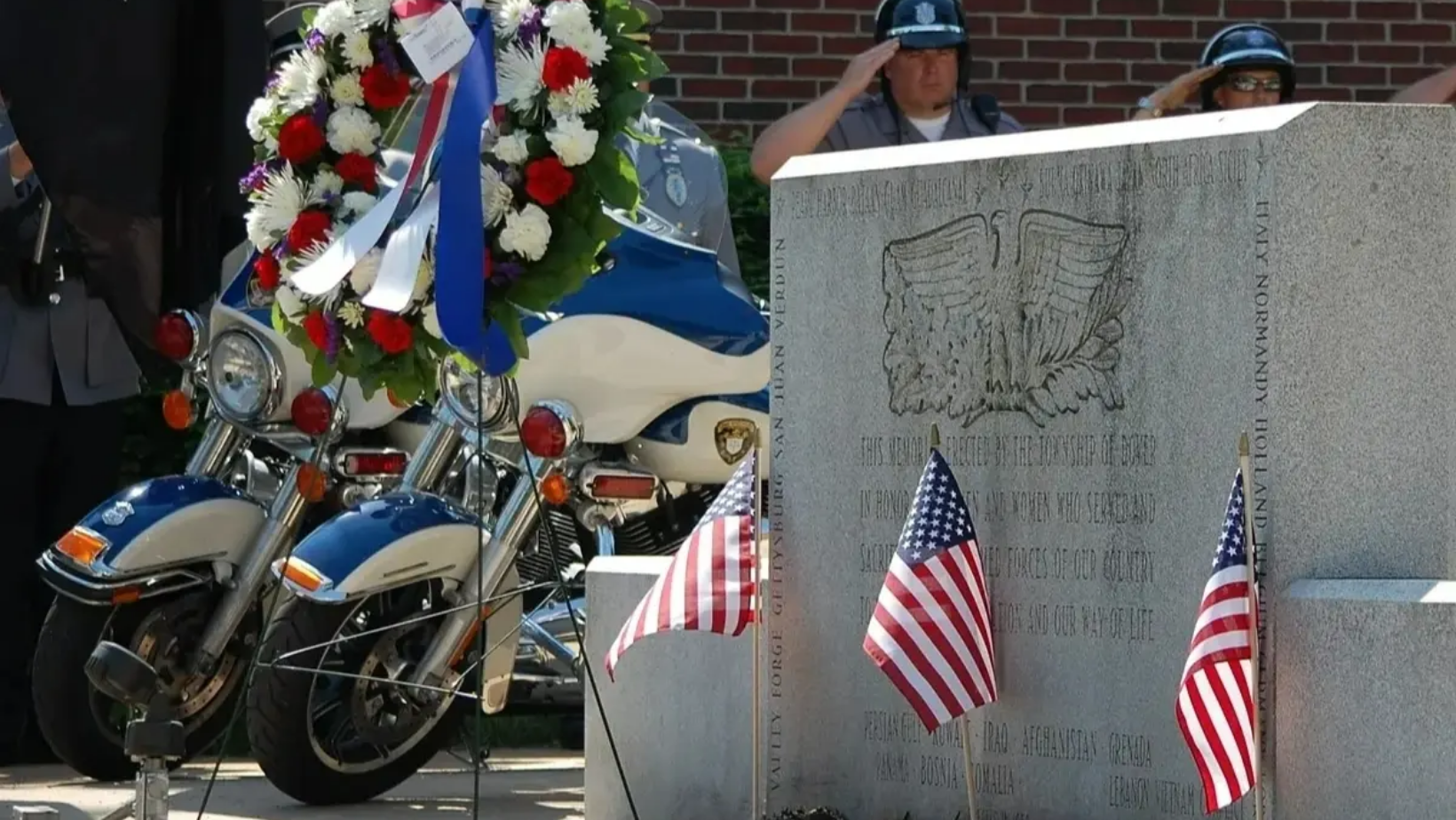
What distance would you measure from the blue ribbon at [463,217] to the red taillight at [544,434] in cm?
76

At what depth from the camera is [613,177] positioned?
7.16 m

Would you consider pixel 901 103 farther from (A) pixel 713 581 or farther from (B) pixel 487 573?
(A) pixel 713 581

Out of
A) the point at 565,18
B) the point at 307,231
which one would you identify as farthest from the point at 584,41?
the point at 307,231

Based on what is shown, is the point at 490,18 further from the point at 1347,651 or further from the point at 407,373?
the point at 1347,651

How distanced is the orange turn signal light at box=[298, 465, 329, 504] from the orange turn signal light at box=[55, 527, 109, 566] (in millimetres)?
527

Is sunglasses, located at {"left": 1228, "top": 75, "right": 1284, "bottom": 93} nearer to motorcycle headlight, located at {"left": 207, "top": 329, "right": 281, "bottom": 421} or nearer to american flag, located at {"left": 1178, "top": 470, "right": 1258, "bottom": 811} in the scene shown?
motorcycle headlight, located at {"left": 207, "top": 329, "right": 281, "bottom": 421}

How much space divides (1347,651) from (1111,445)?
0.78 meters

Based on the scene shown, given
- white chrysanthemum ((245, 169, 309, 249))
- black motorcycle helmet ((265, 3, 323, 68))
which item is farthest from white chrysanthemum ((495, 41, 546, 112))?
black motorcycle helmet ((265, 3, 323, 68))

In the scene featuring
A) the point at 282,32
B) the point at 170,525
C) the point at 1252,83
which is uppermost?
the point at 282,32

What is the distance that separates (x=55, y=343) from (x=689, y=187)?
1.92m

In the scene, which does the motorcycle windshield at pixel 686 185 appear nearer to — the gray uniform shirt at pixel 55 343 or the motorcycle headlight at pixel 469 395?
the motorcycle headlight at pixel 469 395

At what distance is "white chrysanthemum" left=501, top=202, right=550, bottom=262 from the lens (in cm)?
697

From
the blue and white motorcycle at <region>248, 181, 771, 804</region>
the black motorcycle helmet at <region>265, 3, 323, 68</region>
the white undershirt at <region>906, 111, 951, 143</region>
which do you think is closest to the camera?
the blue and white motorcycle at <region>248, 181, 771, 804</region>

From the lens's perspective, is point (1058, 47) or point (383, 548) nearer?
point (383, 548)
